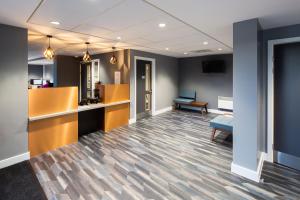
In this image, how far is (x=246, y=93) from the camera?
263 centimetres

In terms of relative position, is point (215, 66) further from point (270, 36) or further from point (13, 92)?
point (13, 92)

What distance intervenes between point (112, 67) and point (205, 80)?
4.05 metres

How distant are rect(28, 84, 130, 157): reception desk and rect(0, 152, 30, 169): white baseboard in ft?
0.42

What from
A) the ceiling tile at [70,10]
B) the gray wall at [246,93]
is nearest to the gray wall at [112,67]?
the ceiling tile at [70,10]

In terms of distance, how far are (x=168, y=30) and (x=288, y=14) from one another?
1.85m

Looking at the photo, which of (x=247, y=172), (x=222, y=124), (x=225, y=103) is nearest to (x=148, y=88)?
(x=225, y=103)

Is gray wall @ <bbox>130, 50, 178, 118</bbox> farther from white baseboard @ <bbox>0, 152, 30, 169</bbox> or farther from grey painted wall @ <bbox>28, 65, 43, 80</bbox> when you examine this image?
grey painted wall @ <bbox>28, 65, 43, 80</bbox>

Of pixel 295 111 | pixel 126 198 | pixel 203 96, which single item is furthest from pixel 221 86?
pixel 126 198

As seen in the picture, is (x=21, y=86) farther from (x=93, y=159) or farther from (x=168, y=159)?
(x=168, y=159)

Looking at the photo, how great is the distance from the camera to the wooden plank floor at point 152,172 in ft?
7.55

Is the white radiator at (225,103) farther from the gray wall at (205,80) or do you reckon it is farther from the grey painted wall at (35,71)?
the grey painted wall at (35,71)

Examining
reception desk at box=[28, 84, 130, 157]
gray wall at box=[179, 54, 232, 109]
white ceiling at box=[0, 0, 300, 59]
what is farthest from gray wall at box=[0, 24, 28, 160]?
gray wall at box=[179, 54, 232, 109]

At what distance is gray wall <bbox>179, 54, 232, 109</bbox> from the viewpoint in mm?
7062

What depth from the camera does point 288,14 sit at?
247 cm
